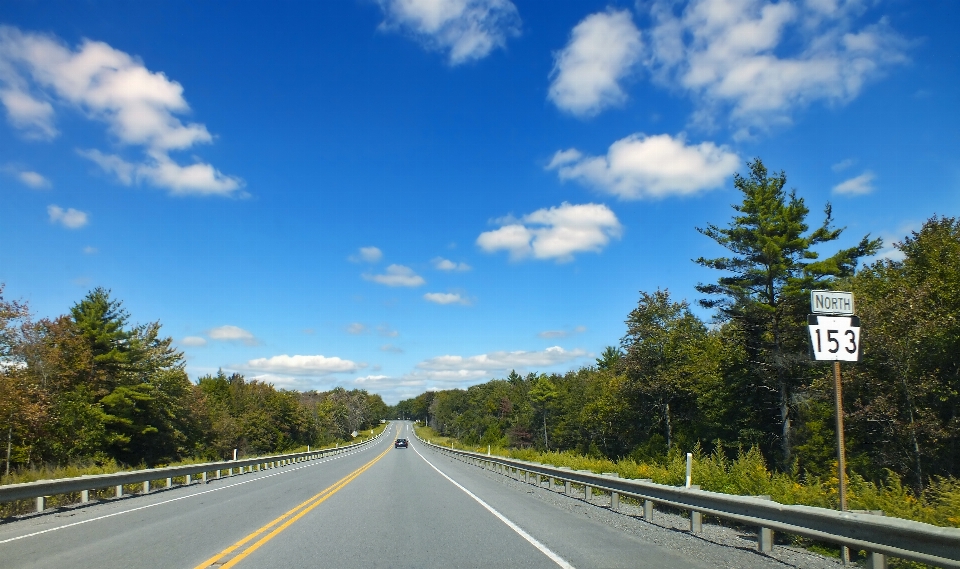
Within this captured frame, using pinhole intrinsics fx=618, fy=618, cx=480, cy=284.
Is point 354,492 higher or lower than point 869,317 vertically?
lower

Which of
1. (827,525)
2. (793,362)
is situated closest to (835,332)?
(827,525)

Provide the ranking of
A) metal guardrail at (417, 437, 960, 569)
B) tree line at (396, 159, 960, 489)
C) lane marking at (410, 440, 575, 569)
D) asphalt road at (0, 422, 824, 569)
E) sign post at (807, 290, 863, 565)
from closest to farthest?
1. metal guardrail at (417, 437, 960, 569)
2. lane marking at (410, 440, 575, 569)
3. asphalt road at (0, 422, 824, 569)
4. sign post at (807, 290, 863, 565)
5. tree line at (396, 159, 960, 489)

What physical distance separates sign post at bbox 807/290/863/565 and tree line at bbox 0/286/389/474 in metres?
32.6

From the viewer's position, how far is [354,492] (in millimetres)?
19469

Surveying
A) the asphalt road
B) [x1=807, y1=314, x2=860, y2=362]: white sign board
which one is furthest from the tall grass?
[x1=807, y1=314, x2=860, y2=362]: white sign board

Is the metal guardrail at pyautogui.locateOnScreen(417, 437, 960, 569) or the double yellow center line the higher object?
the metal guardrail at pyautogui.locateOnScreen(417, 437, 960, 569)

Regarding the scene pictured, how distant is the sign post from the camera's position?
27.5ft

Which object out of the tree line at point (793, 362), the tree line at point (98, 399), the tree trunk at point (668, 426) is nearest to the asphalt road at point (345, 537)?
the tree line at point (793, 362)

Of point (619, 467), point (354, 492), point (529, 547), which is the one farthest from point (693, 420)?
point (529, 547)

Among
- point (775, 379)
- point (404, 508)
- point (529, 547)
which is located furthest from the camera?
point (775, 379)

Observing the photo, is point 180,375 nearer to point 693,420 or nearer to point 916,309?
point 693,420

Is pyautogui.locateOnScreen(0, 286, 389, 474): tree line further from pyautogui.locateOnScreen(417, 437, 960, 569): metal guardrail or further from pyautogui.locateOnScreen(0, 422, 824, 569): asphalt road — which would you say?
pyautogui.locateOnScreen(417, 437, 960, 569): metal guardrail

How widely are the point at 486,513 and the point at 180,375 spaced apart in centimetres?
6051

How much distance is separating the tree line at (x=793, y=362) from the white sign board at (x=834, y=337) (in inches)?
404
